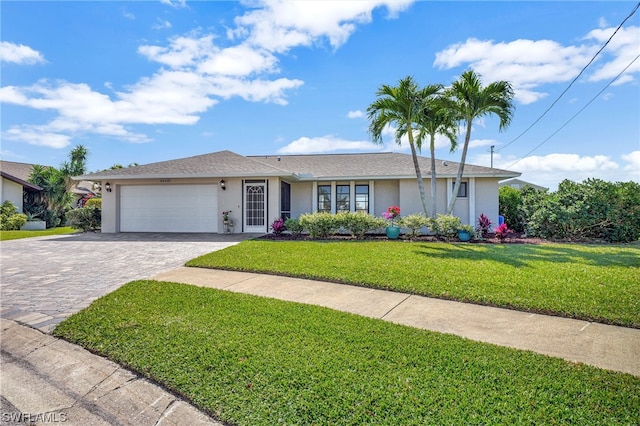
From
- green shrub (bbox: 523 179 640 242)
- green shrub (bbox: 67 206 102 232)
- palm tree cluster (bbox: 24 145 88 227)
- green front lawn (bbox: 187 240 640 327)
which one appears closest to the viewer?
green front lawn (bbox: 187 240 640 327)

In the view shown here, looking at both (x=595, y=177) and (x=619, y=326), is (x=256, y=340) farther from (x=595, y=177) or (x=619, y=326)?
(x=595, y=177)

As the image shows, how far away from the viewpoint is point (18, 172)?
25438 millimetres

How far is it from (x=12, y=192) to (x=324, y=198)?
22.1 meters

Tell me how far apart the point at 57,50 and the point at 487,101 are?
48.8ft

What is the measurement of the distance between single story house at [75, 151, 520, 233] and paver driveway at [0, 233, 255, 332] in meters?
3.52

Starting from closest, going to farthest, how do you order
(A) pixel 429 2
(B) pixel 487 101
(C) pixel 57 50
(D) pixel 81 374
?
(D) pixel 81 374
(A) pixel 429 2
(C) pixel 57 50
(B) pixel 487 101

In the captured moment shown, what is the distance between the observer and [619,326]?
12.7ft

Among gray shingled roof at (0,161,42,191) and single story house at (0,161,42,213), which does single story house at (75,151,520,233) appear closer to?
single story house at (0,161,42,213)

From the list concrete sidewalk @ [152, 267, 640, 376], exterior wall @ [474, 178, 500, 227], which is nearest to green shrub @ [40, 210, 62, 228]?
concrete sidewalk @ [152, 267, 640, 376]

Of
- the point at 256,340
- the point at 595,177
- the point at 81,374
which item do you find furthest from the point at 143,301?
the point at 595,177

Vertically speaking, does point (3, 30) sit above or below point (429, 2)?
below

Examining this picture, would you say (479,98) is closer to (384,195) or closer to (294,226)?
(384,195)

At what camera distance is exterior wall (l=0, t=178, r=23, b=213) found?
21.5m

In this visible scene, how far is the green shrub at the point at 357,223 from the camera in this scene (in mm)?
12453
